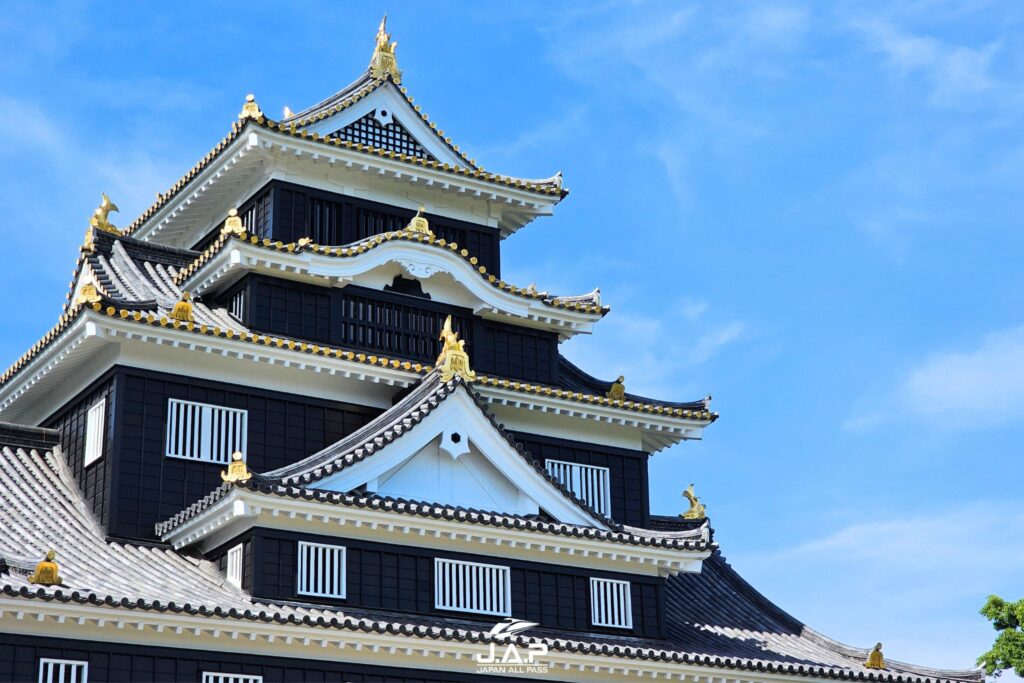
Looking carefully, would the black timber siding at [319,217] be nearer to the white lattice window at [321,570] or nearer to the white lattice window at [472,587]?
the white lattice window at [321,570]

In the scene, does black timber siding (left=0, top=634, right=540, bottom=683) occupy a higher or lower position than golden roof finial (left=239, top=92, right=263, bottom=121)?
lower

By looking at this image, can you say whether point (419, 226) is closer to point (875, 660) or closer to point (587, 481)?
point (587, 481)

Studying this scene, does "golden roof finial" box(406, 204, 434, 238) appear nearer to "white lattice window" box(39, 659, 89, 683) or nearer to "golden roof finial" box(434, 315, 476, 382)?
"golden roof finial" box(434, 315, 476, 382)

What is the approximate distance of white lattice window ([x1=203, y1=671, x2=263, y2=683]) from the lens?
24.3 m

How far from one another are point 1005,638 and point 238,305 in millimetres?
25007

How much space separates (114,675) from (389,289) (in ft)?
38.4

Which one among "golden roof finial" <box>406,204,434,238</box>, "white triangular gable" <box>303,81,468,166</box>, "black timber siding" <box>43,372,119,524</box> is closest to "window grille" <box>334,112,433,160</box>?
"white triangular gable" <box>303,81,468,166</box>

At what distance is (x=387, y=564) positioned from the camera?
90.7ft

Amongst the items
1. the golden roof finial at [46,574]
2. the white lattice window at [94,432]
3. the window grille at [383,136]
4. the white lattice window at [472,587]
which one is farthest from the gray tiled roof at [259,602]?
the window grille at [383,136]

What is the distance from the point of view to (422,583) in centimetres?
2788

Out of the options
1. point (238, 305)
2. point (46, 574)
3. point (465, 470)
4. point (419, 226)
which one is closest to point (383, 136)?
point (419, 226)

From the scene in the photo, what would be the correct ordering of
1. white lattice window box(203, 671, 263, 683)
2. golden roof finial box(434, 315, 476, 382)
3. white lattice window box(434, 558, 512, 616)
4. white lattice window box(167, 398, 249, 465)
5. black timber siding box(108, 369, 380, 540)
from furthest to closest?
golden roof finial box(434, 315, 476, 382) → white lattice window box(167, 398, 249, 465) → white lattice window box(434, 558, 512, 616) → black timber siding box(108, 369, 380, 540) → white lattice window box(203, 671, 263, 683)

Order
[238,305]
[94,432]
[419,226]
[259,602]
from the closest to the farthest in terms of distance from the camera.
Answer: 1. [259,602]
2. [94,432]
3. [238,305]
4. [419,226]

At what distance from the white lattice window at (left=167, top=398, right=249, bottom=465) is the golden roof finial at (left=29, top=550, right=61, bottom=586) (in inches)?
226
